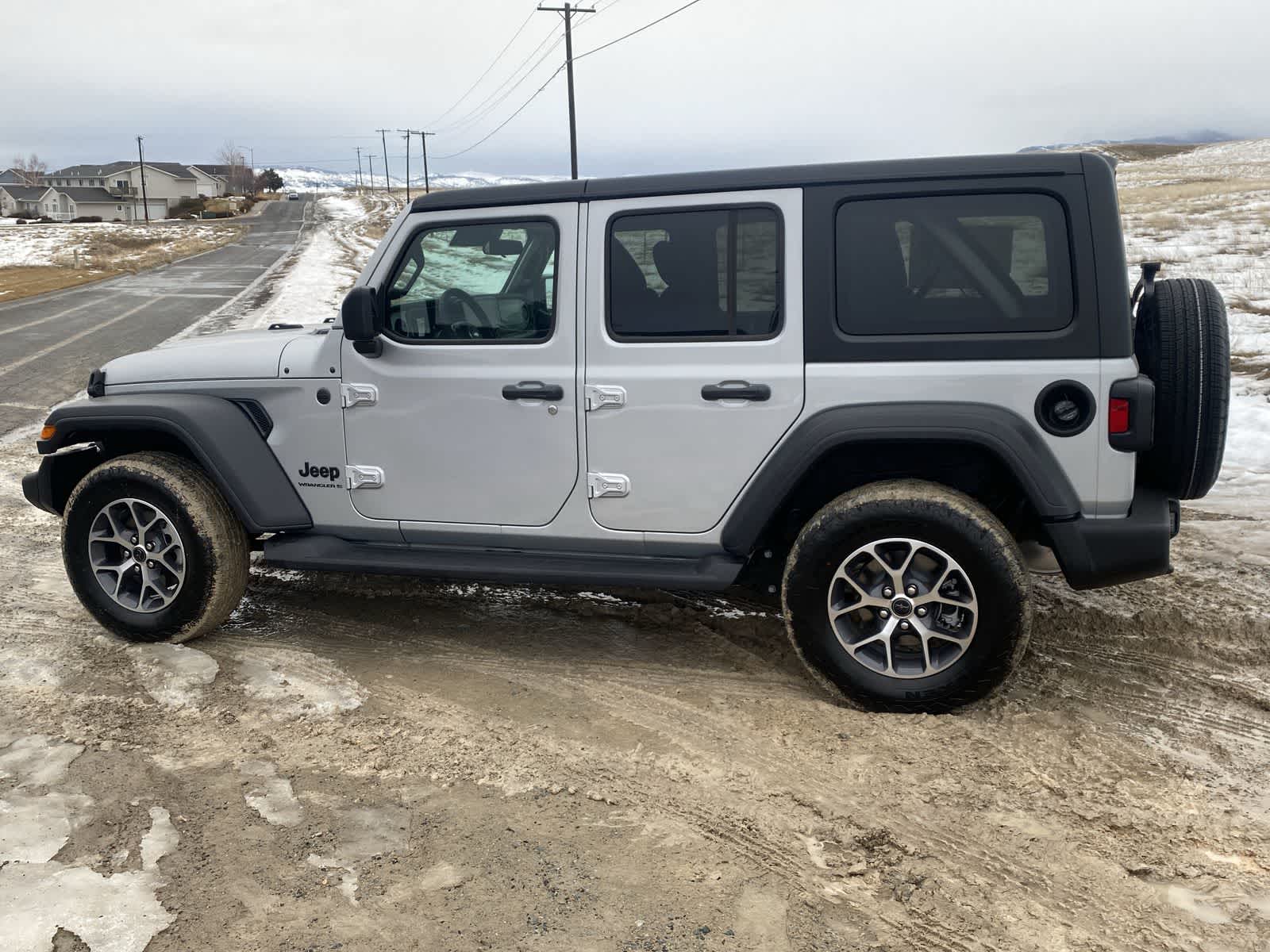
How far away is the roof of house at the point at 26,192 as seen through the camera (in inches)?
4520

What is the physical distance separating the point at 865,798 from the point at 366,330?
2.52m

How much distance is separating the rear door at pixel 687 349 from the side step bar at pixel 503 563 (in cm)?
16

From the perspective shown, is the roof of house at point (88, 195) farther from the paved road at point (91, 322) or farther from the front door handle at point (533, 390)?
the front door handle at point (533, 390)

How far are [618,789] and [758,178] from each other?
2206mm

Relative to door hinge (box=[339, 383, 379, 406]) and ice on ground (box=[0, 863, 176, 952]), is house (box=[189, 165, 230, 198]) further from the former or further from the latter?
ice on ground (box=[0, 863, 176, 952])

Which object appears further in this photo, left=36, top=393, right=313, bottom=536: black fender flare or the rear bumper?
left=36, top=393, right=313, bottom=536: black fender flare

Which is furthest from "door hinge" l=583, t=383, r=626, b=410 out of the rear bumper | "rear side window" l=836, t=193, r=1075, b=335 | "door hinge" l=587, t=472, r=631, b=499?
the rear bumper

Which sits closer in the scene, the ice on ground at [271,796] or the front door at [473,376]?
the ice on ground at [271,796]

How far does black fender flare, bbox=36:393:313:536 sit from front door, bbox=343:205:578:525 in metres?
0.35

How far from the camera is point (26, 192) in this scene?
11594 centimetres

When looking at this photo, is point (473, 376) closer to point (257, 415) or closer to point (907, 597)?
point (257, 415)

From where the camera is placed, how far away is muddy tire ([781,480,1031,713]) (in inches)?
139

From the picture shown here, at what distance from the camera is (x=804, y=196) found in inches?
145

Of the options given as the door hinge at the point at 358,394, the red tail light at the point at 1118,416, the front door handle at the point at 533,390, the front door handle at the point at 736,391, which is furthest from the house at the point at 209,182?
the red tail light at the point at 1118,416
